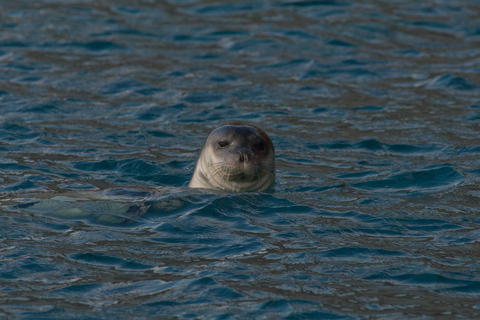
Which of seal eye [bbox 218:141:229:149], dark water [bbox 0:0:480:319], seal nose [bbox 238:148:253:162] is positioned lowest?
dark water [bbox 0:0:480:319]

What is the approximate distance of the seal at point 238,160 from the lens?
7.77 meters

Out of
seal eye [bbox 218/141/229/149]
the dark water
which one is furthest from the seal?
the dark water

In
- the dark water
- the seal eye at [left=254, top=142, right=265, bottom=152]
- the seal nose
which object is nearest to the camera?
the dark water

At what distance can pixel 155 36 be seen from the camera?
1672cm

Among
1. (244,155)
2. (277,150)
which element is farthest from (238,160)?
(277,150)

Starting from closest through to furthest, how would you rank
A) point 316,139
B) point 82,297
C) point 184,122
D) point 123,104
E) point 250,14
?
point 82,297 < point 316,139 < point 184,122 < point 123,104 < point 250,14

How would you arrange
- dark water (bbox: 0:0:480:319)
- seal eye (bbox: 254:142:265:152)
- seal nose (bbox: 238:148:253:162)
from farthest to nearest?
1. seal eye (bbox: 254:142:265:152)
2. seal nose (bbox: 238:148:253:162)
3. dark water (bbox: 0:0:480:319)

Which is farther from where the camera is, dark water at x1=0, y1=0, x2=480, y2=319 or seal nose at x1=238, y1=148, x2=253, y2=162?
seal nose at x1=238, y1=148, x2=253, y2=162

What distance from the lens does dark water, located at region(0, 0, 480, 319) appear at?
5.63 metres

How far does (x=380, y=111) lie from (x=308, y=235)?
5.95m

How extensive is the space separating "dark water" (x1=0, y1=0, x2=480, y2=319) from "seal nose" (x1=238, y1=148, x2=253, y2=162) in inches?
14.1

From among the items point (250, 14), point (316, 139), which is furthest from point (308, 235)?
point (250, 14)

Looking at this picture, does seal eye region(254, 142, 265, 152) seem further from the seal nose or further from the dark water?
the dark water

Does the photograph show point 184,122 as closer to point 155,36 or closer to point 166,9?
point 155,36
